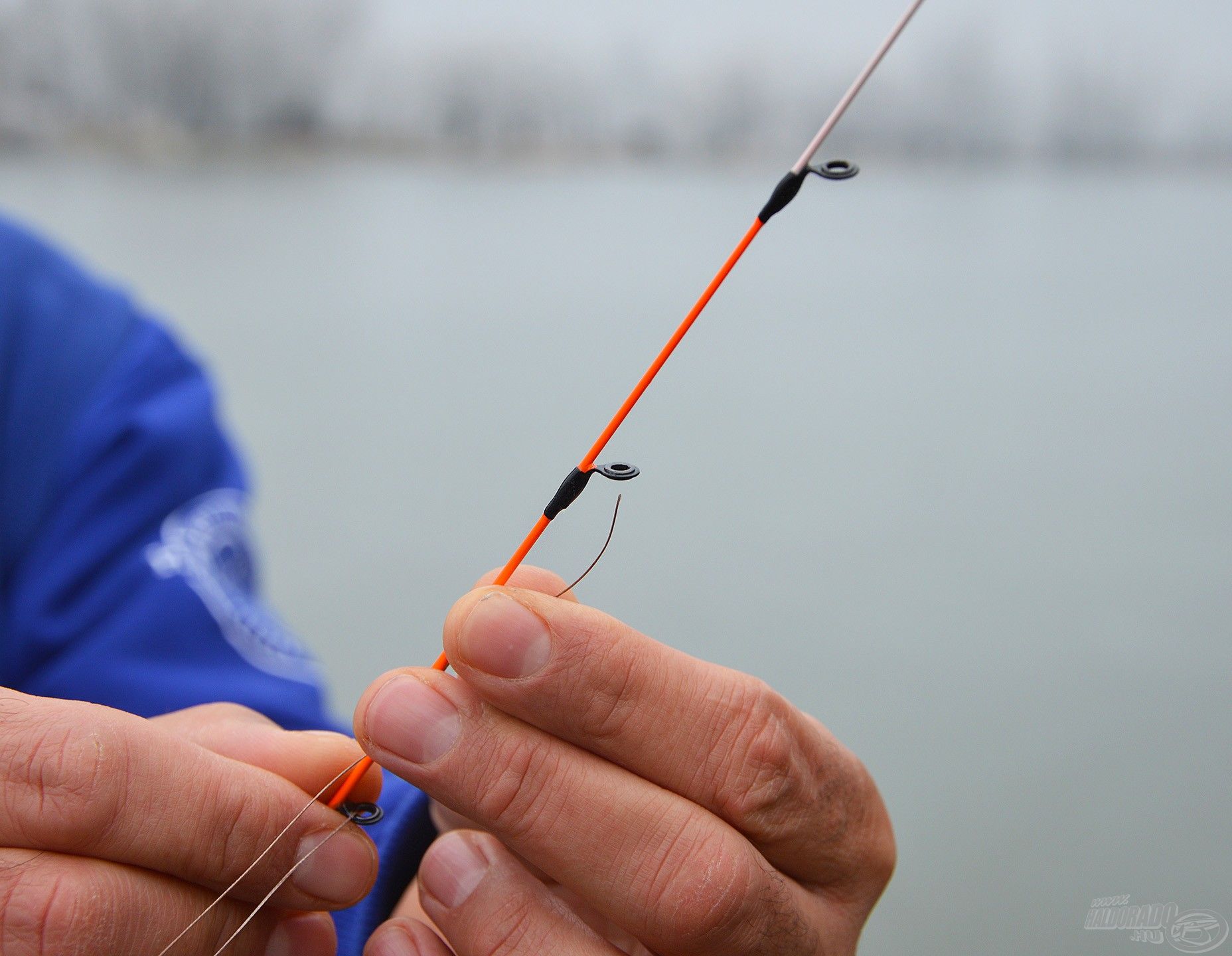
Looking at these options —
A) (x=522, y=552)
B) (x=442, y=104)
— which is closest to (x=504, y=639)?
(x=522, y=552)

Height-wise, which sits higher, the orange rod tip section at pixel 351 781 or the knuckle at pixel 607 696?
the knuckle at pixel 607 696

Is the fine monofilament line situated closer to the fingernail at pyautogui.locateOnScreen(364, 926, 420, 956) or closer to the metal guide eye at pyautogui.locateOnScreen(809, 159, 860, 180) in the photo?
the fingernail at pyautogui.locateOnScreen(364, 926, 420, 956)

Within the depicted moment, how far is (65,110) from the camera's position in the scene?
3.67 feet

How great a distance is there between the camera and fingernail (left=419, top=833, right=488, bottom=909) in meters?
0.39

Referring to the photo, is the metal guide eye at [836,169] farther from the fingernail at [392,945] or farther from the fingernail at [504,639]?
the fingernail at [392,945]

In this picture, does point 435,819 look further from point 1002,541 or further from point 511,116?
point 511,116

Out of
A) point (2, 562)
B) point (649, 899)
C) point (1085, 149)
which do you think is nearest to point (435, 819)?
point (649, 899)

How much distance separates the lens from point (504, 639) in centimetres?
33

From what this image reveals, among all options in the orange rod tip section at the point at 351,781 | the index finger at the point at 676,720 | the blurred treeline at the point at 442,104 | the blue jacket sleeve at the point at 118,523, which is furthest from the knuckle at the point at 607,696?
the blurred treeline at the point at 442,104

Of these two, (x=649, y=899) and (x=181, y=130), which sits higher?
(x=181, y=130)

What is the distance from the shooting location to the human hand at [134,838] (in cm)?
30

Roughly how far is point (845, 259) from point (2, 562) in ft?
3.02

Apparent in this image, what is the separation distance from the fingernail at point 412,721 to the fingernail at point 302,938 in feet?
0.38

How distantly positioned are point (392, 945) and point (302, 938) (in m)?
0.04
